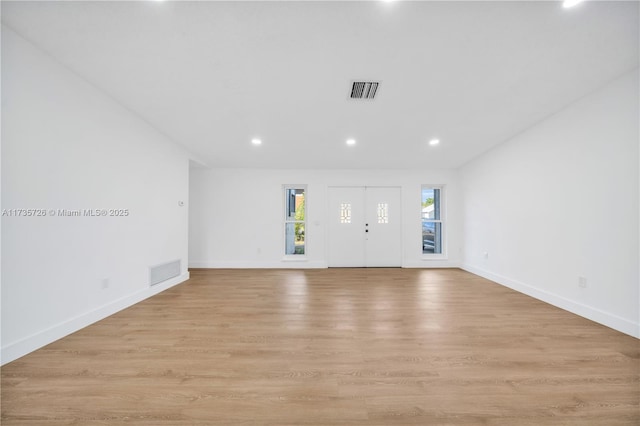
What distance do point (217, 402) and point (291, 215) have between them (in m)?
4.68

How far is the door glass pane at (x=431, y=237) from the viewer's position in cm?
592

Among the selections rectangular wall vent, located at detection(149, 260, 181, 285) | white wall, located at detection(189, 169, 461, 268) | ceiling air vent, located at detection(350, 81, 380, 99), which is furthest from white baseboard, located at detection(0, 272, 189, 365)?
ceiling air vent, located at detection(350, 81, 380, 99)

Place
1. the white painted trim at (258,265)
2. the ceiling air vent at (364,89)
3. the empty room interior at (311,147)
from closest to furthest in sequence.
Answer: the empty room interior at (311,147) → the ceiling air vent at (364,89) → the white painted trim at (258,265)

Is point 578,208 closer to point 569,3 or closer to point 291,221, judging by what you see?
point 569,3

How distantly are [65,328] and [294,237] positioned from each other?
4.17 metres

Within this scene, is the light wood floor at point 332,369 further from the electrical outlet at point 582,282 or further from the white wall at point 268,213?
the white wall at point 268,213

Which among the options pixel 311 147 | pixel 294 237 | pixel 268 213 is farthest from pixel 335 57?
pixel 294 237

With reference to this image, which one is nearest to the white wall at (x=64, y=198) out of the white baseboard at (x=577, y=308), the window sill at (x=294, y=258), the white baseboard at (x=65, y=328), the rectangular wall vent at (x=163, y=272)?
the white baseboard at (x=65, y=328)

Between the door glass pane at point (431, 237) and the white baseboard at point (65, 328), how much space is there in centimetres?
590

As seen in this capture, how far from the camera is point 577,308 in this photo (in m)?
2.81

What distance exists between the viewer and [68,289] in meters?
2.29

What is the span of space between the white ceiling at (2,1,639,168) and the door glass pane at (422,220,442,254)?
117 inches

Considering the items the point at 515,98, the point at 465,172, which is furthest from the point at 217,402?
the point at 465,172

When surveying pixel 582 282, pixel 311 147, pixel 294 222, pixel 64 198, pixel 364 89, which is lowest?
pixel 582 282
